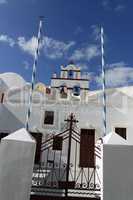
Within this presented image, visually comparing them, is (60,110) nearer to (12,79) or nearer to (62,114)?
(62,114)

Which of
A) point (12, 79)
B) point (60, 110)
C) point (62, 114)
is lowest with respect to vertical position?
point (62, 114)

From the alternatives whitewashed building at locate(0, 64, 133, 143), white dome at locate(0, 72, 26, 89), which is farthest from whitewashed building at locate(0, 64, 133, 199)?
white dome at locate(0, 72, 26, 89)

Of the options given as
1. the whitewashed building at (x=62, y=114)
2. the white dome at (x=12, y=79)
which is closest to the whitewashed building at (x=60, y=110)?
the whitewashed building at (x=62, y=114)

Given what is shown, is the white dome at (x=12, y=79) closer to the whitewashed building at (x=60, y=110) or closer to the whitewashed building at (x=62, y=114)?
the whitewashed building at (x=62, y=114)

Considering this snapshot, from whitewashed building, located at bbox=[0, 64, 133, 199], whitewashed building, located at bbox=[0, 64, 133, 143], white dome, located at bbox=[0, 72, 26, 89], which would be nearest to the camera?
whitewashed building, located at bbox=[0, 64, 133, 199]

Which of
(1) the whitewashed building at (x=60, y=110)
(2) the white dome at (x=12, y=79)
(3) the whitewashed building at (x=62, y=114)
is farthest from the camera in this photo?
(2) the white dome at (x=12, y=79)

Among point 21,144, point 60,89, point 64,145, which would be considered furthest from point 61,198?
point 60,89

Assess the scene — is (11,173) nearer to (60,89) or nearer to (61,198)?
(61,198)

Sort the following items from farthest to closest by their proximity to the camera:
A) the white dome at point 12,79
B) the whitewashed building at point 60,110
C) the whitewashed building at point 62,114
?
the white dome at point 12,79, the whitewashed building at point 60,110, the whitewashed building at point 62,114

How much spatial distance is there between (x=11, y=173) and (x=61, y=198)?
153 cm

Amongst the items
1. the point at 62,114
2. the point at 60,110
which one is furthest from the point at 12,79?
the point at 62,114

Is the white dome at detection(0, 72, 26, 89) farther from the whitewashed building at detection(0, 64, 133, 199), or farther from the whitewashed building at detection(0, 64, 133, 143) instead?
the whitewashed building at detection(0, 64, 133, 143)

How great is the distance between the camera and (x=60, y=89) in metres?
17.0

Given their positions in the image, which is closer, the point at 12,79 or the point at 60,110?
the point at 60,110
